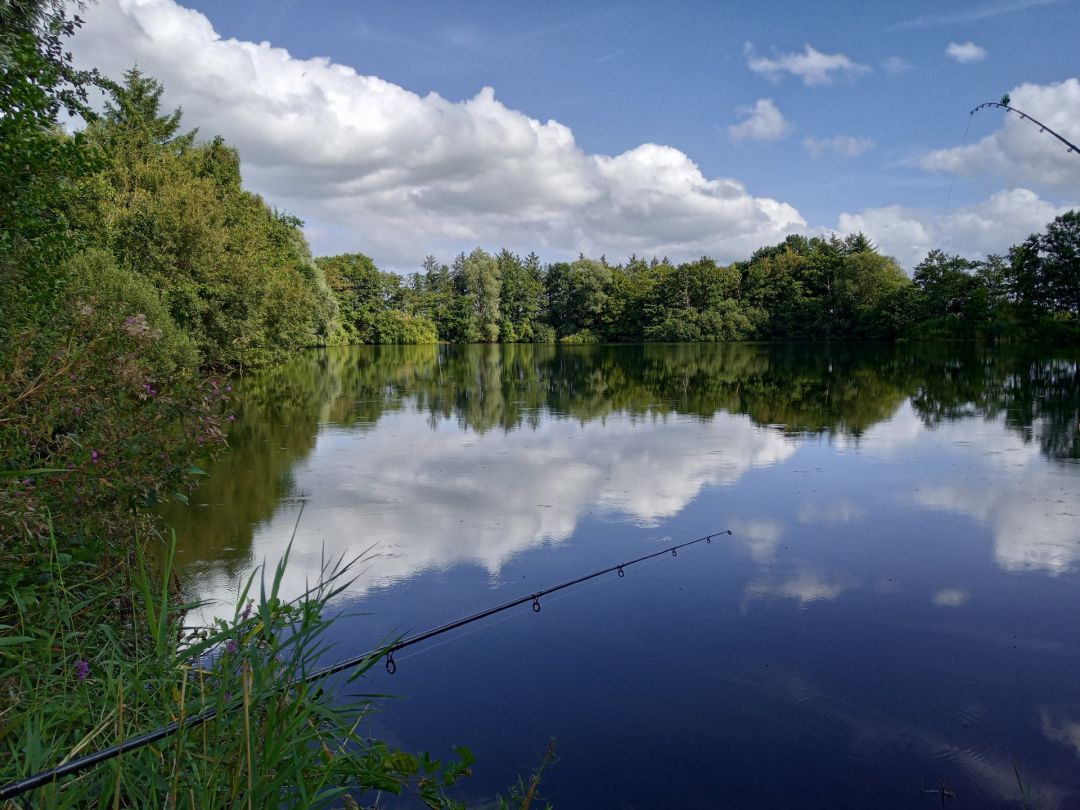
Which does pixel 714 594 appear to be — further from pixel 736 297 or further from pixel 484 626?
pixel 736 297

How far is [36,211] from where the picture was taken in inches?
331

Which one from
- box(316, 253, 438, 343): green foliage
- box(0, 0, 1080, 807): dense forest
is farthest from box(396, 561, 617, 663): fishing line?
box(316, 253, 438, 343): green foliage

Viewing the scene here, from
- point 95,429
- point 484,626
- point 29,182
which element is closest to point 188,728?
point 95,429

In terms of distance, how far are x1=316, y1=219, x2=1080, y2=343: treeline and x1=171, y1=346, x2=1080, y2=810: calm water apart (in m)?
48.0

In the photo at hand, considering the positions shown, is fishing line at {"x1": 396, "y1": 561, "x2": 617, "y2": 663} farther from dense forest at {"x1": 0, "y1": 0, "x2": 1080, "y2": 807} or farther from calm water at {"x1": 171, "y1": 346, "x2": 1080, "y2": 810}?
dense forest at {"x1": 0, "y1": 0, "x2": 1080, "y2": 807}

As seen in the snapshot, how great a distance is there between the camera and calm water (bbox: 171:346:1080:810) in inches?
175

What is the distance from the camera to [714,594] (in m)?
6.93

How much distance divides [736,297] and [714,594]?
79.6 meters

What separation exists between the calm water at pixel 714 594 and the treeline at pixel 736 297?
157ft

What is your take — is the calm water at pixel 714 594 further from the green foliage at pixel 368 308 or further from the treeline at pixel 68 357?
the green foliage at pixel 368 308

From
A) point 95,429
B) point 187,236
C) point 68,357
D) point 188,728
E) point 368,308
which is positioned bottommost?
point 188,728

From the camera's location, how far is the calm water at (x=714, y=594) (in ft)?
14.6

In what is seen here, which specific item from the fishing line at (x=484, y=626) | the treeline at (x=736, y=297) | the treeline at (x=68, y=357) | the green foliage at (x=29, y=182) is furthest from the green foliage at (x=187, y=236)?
the treeline at (x=736, y=297)

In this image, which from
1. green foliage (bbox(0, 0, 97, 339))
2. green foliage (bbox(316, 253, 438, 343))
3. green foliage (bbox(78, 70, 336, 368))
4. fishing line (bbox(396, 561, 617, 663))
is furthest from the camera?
green foliage (bbox(316, 253, 438, 343))
